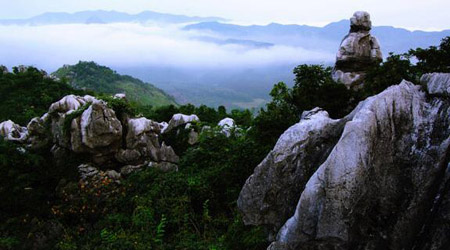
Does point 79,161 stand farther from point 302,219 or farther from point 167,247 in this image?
point 302,219

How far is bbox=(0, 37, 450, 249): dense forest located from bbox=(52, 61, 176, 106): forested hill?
61989 millimetres

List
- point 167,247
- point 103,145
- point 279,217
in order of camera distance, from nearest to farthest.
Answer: point 279,217
point 167,247
point 103,145

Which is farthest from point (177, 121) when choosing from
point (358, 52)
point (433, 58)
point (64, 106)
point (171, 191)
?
point (433, 58)

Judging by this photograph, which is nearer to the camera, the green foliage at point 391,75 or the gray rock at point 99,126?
the green foliage at point 391,75

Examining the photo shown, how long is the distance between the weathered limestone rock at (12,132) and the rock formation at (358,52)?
49.5ft

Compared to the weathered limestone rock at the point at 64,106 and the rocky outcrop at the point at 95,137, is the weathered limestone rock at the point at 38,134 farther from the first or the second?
the weathered limestone rock at the point at 64,106

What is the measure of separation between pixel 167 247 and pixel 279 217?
505 centimetres

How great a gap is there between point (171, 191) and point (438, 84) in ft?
32.0

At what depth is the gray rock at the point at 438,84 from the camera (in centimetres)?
664

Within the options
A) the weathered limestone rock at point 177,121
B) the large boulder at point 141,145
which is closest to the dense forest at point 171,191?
the large boulder at point 141,145

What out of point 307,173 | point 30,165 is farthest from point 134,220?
point 307,173

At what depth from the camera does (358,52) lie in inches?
701

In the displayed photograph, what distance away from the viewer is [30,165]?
14633mm

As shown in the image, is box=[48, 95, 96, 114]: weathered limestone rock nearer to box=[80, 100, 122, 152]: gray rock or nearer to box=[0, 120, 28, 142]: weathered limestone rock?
box=[80, 100, 122, 152]: gray rock
